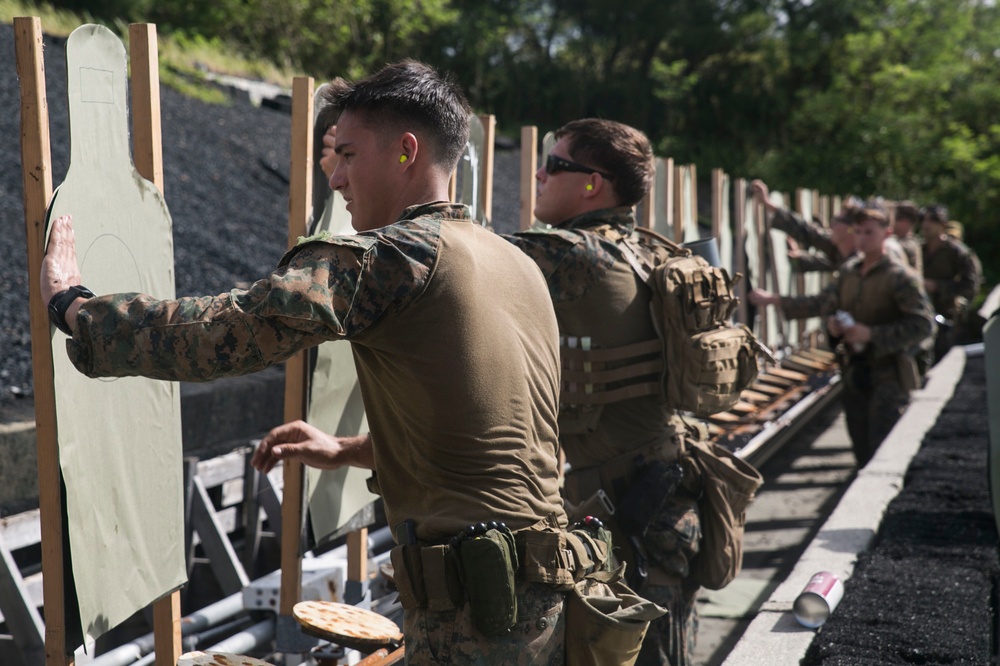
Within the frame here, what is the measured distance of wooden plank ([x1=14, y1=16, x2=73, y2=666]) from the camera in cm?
237

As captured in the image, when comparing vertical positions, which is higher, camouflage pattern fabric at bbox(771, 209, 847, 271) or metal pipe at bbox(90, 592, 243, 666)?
camouflage pattern fabric at bbox(771, 209, 847, 271)

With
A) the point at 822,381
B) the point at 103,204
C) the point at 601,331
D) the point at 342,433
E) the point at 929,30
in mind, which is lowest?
the point at 822,381

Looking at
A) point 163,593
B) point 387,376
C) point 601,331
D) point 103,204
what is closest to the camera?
point 387,376

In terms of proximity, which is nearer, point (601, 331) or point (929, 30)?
point (601, 331)

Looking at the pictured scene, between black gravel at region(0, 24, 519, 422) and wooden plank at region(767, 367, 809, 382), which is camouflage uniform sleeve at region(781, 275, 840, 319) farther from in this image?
black gravel at region(0, 24, 519, 422)

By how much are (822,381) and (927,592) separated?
4.92m

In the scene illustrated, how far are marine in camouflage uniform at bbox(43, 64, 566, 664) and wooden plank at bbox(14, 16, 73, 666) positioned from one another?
10.9 inches

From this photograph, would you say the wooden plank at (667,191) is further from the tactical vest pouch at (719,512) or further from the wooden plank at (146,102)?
the wooden plank at (146,102)

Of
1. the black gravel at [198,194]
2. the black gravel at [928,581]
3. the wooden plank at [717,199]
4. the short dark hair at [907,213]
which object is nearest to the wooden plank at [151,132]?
the black gravel at [928,581]

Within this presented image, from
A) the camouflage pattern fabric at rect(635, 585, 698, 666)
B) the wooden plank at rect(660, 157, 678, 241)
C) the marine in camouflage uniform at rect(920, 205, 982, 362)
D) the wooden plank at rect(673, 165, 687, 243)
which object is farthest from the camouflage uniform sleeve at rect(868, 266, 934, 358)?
the marine in camouflage uniform at rect(920, 205, 982, 362)

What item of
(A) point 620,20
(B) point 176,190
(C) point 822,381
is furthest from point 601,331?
(A) point 620,20

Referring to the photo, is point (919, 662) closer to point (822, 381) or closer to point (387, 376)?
point (387, 376)

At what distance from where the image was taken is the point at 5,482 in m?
4.40

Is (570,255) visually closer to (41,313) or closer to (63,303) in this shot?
(41,313)
